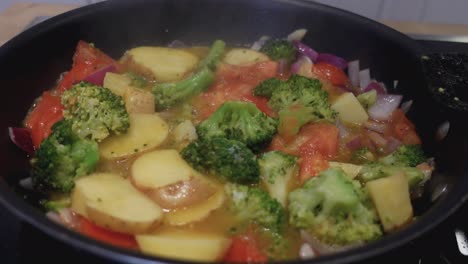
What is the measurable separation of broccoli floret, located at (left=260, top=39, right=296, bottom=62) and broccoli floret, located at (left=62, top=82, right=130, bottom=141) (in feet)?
2.58

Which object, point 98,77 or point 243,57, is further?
point 243,57

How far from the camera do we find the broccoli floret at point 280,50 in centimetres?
239

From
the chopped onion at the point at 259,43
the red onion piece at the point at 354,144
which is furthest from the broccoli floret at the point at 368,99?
the chopped onion at the point at 259,43

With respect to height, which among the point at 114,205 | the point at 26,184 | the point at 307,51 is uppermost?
the point at 307,51

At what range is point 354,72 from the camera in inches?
94.7

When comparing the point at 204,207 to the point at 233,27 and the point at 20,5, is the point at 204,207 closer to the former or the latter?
the point at 233,27

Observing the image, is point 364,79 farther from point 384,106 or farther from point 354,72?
point 384,106

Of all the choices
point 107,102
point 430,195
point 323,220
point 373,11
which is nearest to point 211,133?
point 107,102

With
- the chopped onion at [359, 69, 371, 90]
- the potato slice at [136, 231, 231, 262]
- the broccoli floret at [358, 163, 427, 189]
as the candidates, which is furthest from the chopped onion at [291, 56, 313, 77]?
the potato slice at [136, 231, 231, 262]

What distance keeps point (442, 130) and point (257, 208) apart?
833mm

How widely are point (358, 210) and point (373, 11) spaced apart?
210 cm

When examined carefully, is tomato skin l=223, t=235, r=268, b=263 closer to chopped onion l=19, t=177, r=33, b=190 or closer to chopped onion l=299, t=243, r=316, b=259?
chopped onion l=299, t=243, r=316, b=259

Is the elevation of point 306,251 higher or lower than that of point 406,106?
lower

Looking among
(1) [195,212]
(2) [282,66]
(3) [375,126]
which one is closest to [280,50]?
(2) [282,66]
